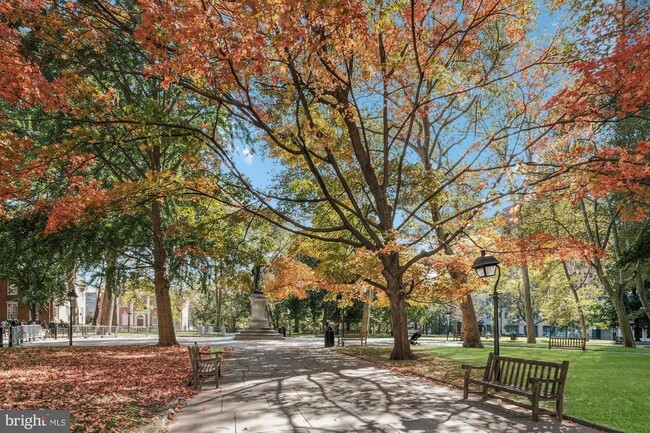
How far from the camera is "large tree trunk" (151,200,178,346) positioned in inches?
886

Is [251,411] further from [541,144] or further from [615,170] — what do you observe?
[541,144]

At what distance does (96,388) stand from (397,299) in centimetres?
965

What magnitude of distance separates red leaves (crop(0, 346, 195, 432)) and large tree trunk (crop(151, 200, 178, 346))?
25.4ft

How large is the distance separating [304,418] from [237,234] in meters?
14.3

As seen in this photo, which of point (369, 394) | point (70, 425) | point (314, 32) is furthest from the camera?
point (314, 32)

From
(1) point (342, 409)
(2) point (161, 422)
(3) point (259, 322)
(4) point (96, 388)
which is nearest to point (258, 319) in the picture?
(3) point (259, 322)

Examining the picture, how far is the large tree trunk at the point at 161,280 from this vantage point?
73.9 feet

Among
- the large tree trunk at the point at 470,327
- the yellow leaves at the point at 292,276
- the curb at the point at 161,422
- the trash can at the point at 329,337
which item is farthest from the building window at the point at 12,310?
the curb at the point at 161,422

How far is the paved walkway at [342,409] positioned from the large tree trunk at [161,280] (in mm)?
11903

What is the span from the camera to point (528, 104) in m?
16.2

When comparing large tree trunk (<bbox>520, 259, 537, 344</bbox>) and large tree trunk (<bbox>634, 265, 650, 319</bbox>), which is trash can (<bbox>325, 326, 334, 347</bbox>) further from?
large tree trunk (<bbox>634, 265, 650, 319</bbox>)

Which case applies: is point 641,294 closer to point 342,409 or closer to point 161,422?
point 342,409

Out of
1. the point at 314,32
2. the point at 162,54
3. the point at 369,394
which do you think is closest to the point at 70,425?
the point at 369,394

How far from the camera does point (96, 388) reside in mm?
9867
